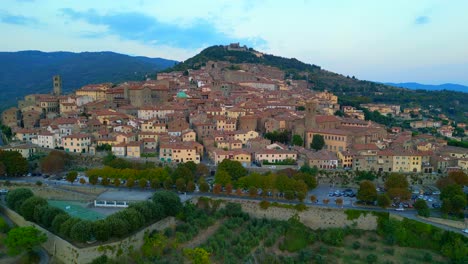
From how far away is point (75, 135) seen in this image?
32.9 meters

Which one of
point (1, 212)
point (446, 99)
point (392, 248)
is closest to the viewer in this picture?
point (392, 248)

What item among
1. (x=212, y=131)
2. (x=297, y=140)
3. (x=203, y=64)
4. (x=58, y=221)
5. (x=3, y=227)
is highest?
(x=203, y=64)

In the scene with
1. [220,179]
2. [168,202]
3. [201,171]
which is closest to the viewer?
[168,202]

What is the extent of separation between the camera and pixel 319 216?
2389 centimetres

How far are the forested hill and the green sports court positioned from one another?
40.5 meters

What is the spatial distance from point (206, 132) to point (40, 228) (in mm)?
16520

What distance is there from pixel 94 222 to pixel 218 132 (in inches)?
650

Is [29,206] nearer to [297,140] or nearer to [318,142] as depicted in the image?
[297,140]

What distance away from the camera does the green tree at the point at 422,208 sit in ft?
76.1

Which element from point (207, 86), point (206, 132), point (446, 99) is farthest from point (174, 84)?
point (446, 99)

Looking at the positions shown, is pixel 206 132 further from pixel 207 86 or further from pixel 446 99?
pixel 446 99

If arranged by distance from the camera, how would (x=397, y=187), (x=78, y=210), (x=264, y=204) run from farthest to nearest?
(x=397, y=187)
(x=264, y=204)
(x=78, y=210)

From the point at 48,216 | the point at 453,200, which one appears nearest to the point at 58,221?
the point at 48,216

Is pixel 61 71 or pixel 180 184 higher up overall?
pixel 61 71
